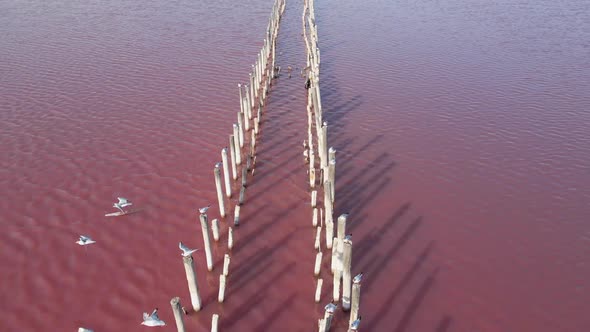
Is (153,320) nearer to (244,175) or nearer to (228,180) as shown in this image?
(228,180)

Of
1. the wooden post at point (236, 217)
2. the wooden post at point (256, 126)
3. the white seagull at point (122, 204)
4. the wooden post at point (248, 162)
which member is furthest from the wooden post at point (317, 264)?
the wooden post at point (256, 126)

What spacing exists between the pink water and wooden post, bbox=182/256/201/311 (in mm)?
278

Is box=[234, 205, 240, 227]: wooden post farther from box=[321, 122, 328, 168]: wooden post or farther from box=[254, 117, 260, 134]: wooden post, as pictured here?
box=[254, 117, 260, 134]: wooden post

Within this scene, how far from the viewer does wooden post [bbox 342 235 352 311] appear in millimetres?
7125

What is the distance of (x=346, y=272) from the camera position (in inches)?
294

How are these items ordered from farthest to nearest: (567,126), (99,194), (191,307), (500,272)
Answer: (567,126), (99,194), (500,272), (191,307)

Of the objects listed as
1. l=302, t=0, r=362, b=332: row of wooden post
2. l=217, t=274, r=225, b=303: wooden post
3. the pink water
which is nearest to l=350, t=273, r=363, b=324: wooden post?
l=302, t=0, r=362, b=332: row of wooden post

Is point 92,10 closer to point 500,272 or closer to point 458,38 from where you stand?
point 458,38

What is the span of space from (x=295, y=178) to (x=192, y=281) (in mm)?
5331

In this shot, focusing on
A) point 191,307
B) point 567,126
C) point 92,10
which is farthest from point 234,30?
point 191,307

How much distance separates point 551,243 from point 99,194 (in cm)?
1121

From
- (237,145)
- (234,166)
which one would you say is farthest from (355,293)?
(237,145)

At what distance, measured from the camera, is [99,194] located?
11.0 meters

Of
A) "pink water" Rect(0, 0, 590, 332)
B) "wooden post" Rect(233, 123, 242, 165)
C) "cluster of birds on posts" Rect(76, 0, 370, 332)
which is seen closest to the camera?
"cluster of birds on posts" Rect(76, 0, 370, 332)
